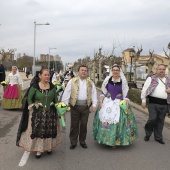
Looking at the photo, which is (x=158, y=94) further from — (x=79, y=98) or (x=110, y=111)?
(x=79, y=98)

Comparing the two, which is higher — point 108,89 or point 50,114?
point 108,89

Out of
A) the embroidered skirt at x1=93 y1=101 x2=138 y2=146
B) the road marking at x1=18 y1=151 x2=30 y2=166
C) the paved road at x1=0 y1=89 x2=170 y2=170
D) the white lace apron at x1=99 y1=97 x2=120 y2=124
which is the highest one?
the white lace apron at x1=99 y1=97 x2=120 y2=124

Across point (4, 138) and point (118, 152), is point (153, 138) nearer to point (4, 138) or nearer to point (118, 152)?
point (118, 152)

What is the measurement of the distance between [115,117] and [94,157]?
3.16 ft

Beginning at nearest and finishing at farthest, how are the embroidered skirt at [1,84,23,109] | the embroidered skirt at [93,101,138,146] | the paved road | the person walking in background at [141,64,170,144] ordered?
the paved road < the embroidered skirt at [93,101,138,146] < the person walking in background at [141,64,170,144] < the embroidered skirt at [1,84,23,109]

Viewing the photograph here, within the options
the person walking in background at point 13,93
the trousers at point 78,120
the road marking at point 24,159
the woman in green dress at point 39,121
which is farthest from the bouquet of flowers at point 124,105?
the person walking in background at point 13,93

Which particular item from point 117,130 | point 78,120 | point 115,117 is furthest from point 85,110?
point 117,130

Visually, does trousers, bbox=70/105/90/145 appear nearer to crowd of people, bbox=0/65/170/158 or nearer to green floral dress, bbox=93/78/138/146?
crowd of people, bbox=0/65/170/158

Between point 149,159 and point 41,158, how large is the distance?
2.06 meters

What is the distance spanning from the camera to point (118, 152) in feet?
18.1

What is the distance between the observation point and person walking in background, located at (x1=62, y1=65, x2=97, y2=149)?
222 inches

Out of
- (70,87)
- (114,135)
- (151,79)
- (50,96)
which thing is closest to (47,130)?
(50,96)

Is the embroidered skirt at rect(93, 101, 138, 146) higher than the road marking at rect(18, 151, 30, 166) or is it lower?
higher

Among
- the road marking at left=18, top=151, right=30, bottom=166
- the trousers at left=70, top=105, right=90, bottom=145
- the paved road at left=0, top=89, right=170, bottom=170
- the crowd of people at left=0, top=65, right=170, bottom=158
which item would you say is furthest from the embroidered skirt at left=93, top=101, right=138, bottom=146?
A: the road marking at left=18, top=151, right=30, bottom=166
